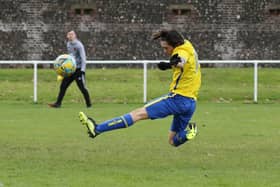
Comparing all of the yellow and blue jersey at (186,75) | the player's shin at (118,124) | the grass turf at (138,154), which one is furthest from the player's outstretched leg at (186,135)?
the player's shin at (118,124)

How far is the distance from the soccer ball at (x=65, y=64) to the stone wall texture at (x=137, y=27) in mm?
15235

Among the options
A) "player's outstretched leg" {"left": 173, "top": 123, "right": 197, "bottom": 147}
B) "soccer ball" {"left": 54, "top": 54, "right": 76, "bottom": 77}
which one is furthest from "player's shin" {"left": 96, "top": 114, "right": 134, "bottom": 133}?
"soccer ball" {"left": 54, "top": 54, "right": 76, "bottom": 77}

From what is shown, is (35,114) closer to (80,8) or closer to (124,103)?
(124,103)

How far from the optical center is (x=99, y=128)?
10836mm

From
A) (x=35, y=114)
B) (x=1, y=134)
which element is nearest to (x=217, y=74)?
(x=35, y=114)

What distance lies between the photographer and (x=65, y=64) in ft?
63.2

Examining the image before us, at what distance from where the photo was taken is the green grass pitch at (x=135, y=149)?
9.87 meters

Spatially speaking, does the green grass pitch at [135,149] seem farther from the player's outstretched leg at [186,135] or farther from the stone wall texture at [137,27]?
the stone wall texture at [137,27]

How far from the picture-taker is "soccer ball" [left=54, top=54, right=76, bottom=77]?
19.1 m

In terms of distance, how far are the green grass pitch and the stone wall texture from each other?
11.2 metres

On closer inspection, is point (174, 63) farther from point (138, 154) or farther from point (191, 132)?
point (138, 154)

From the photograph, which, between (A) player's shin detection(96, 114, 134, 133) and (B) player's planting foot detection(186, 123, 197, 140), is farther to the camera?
(B) player's planting foot detection(186, 123, 197, 140)

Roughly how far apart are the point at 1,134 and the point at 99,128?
418 centimetres

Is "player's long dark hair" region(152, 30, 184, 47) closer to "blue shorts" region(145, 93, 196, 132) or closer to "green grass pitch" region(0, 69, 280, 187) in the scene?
"blue shorts" region(145, 93, 196, 132)
